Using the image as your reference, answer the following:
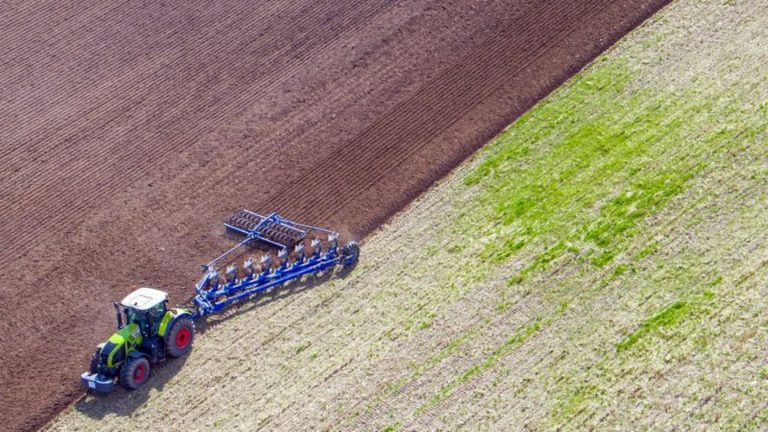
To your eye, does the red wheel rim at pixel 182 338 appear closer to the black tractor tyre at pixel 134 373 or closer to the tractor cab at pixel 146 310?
the tractor cab at pixel 146 310

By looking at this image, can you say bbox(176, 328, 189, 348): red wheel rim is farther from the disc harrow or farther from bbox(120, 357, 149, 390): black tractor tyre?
the disc harrow

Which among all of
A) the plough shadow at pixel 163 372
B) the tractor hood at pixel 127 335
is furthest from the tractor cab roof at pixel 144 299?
the plough shadow at pixel 163 372

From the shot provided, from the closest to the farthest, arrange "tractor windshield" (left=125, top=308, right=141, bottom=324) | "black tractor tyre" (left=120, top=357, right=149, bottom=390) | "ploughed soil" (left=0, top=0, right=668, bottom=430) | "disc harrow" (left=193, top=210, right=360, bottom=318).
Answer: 1. "black tractor tyre" (left=120, top=357, right=149, bottom=390)
2. "tractor windshield" (left=125, top=308, right=141, bottom=324)
3. "disc harrow" (left=193, top=210, right=360, bottom=318)
4. "ploughed soil" (left=0, top=0, right=668, bottom=430)

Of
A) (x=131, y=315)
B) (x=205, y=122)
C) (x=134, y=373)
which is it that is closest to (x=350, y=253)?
(x=131, y=315)

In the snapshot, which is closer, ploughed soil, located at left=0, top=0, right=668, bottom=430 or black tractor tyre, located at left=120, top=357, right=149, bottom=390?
black tractor tyre, located at left=120, top=357, right=149, bottom=390

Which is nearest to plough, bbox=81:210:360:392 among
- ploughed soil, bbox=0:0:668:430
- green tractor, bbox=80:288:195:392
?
green tractor, bbox=80:288:195:392
